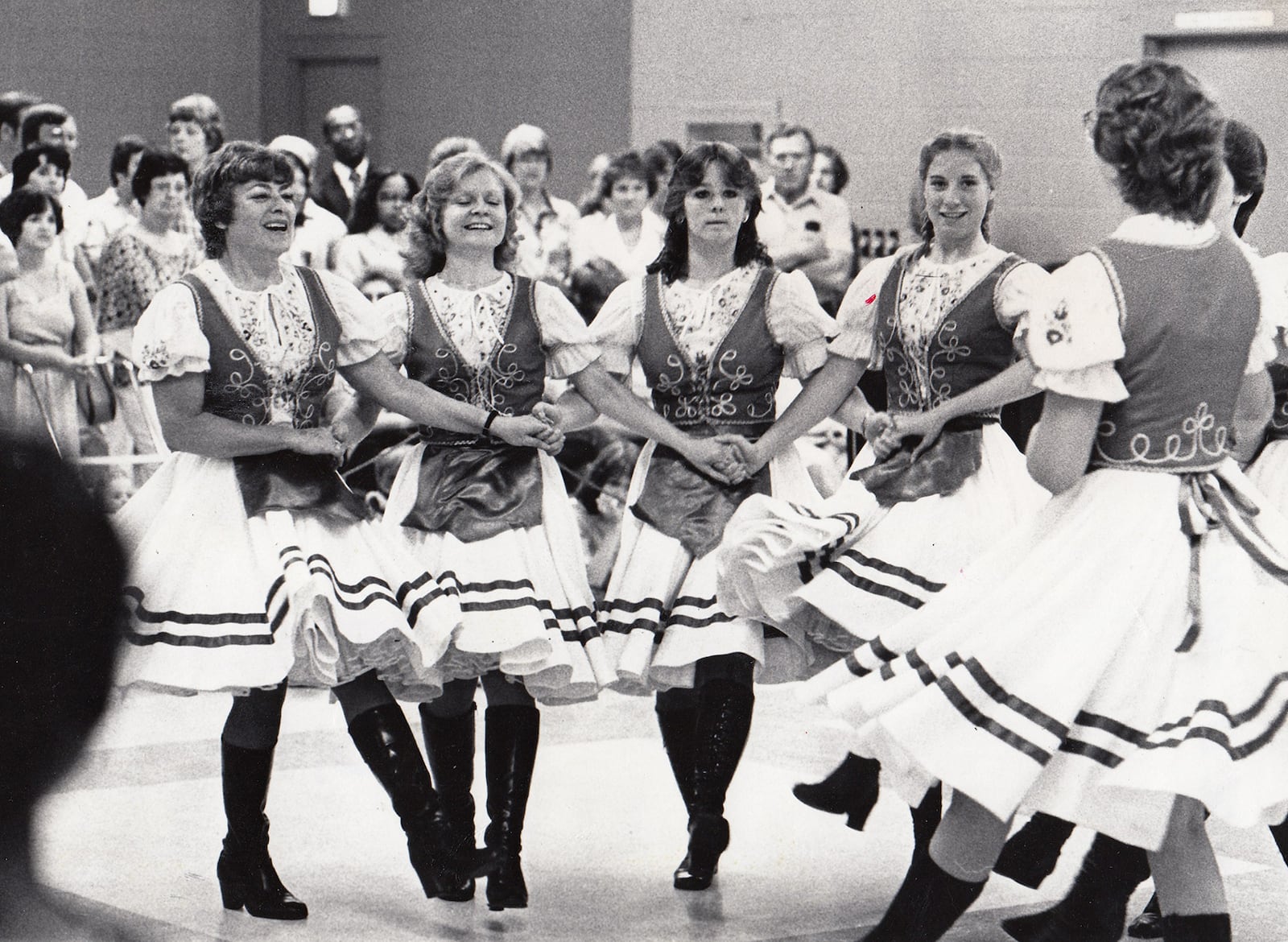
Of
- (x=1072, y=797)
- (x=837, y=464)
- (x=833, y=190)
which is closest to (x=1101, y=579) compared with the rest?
(x=1072, y=797)

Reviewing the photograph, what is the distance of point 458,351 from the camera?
3.78 meters

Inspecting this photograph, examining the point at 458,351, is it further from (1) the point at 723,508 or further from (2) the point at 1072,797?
(2) the point at 1072,797

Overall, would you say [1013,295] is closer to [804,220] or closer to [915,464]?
[915,464]

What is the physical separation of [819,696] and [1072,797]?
16.6 inches

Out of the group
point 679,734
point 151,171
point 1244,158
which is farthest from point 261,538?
point 151,171

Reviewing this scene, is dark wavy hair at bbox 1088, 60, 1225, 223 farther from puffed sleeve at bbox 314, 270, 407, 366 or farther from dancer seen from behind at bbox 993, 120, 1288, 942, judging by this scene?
puffed sleeve at bbox 314, 270, 407, 366

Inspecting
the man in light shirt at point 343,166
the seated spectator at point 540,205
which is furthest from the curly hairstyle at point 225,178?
the man in light shirt at point 343,166

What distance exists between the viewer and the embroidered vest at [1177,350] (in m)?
2.81

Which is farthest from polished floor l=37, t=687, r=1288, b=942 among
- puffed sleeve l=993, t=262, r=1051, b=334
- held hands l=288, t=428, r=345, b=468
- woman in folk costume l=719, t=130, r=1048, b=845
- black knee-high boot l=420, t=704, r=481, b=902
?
puffed sleeve l=993, t=262, r=1051, b=334

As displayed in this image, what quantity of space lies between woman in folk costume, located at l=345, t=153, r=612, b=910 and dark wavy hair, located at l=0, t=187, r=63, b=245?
2.78 m

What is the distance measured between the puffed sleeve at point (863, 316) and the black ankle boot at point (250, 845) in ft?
4.41

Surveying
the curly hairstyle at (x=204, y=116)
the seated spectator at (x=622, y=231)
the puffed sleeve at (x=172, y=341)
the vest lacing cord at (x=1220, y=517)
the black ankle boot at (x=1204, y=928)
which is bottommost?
the black ankle boot at (x=1204, y=928)

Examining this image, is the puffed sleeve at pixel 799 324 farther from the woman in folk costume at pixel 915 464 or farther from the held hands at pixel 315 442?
the held hands at pixel 315 442

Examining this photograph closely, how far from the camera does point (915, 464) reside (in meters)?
3.70
